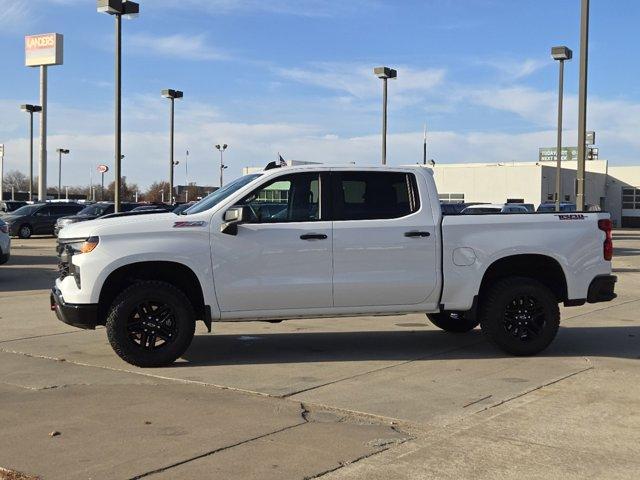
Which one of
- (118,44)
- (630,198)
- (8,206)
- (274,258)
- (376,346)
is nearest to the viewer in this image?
(274,258)

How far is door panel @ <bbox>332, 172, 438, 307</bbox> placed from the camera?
Result: 25.3 feet

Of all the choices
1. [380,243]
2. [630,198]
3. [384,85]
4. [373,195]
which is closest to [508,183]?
[630,198]

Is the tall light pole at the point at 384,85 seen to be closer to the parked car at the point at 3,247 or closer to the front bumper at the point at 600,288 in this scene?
the parked car at the point at 3,247

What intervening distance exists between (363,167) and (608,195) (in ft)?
229

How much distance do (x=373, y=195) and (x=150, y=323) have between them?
2.63m

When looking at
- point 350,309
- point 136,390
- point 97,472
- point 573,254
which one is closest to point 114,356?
point 136,390

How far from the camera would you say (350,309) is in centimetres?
779

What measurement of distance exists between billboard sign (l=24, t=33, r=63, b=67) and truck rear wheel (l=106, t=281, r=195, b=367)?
2441 inches

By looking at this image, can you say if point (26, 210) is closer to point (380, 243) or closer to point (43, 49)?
point (380, 243)

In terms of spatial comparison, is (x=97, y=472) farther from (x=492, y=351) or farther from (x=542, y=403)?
(x=492, y=351)

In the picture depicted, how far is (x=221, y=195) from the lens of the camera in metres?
7.96

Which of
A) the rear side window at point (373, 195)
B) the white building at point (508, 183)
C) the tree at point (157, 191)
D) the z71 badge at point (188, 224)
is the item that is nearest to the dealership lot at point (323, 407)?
the z71 badge at point (188, 224)

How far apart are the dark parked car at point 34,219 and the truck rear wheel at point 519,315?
2850 centimetres

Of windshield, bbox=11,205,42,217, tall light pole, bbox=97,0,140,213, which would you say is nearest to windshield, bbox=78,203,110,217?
windshield, bbox=11,205,42,217
